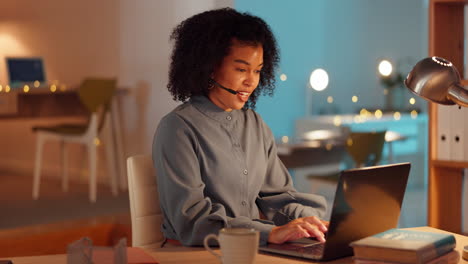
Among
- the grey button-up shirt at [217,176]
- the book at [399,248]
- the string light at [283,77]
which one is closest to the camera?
the book at [399,248]

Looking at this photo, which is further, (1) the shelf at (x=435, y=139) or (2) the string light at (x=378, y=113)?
(2) the string light at (x=378, y=113)

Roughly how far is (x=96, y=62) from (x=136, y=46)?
56 cm

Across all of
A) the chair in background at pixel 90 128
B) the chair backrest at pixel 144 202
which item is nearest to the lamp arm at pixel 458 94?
the chair backrest at pixel 144 202

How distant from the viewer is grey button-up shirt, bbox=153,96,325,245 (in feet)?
5.28

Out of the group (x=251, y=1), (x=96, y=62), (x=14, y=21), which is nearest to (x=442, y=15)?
(x=251, y=1)

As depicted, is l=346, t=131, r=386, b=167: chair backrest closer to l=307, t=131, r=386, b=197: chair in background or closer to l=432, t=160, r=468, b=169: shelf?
l=307, t=131, r=386, b=197: chair in background

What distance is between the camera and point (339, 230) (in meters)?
1.35

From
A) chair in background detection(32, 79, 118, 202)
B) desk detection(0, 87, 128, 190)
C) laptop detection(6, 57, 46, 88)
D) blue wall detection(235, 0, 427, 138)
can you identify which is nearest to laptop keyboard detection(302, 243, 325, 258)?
chair in background detection(32, 79, 118, 202)

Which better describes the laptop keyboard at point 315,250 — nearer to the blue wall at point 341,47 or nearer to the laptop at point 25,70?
the blue wall at point 341,47

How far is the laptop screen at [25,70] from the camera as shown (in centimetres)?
652

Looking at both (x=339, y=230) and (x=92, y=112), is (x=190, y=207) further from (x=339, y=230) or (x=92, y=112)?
(x=92, y=112)

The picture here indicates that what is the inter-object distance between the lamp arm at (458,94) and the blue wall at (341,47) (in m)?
4.95

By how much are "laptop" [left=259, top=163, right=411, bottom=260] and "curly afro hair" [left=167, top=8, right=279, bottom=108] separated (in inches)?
19.8

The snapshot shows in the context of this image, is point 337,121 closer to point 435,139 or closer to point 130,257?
point 435,139
